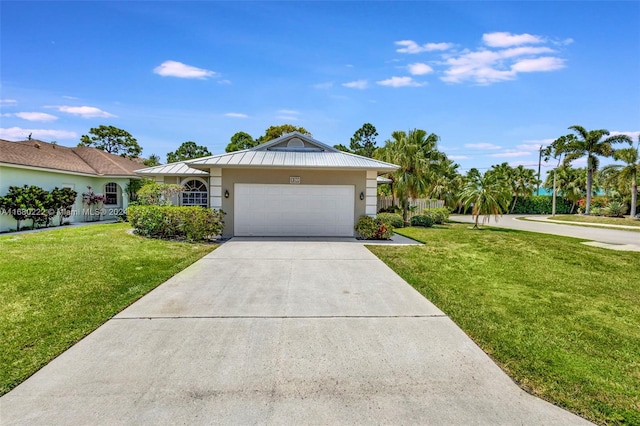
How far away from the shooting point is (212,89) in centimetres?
1706

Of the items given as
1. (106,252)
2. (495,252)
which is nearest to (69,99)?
(106,252)

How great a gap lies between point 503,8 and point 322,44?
6.36 metres

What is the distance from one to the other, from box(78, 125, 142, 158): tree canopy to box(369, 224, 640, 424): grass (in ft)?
141

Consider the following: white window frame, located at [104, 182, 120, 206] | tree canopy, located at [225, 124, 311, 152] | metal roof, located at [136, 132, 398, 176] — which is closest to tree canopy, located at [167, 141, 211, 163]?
tree canopy, located at [225, 124, 311, 152]

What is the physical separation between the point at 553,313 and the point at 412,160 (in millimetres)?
14910

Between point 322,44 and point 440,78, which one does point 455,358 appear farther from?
point 440,78

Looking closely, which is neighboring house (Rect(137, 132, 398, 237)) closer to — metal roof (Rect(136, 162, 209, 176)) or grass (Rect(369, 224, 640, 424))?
grass (Rect(369, 224, 640, 424))

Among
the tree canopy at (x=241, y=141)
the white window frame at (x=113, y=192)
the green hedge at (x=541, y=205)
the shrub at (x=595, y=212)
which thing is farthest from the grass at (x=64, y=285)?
the green hedge at (x=541, y=205)

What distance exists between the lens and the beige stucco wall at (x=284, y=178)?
1205 cm

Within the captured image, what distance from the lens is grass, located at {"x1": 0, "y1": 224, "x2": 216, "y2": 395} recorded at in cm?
354

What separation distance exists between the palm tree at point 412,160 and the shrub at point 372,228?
278 inches

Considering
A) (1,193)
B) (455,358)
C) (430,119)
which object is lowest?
(455,358)

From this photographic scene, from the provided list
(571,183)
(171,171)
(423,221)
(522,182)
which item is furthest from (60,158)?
(571,183)

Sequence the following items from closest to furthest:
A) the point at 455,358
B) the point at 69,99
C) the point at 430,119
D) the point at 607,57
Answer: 1. the point at 455,358
2. the point at 607,57
3. the point at 69,99
4. the point at 430,119
